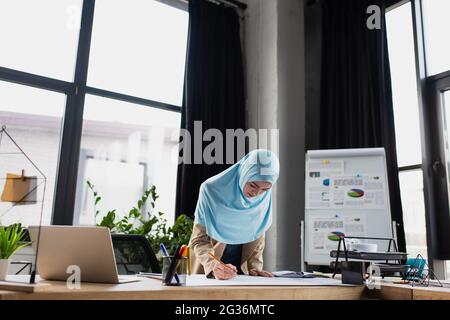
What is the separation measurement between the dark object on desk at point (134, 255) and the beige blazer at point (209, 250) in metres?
0.19

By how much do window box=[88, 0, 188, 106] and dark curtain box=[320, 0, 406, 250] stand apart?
1.32 metres

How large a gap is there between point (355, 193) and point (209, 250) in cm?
170

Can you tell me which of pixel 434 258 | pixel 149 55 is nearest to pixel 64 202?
pixel 149 55

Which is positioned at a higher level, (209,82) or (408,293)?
(209,82)

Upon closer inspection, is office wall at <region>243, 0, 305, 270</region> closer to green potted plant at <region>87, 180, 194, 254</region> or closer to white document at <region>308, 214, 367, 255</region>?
white document at <region>308, 214, 367, 255</region>

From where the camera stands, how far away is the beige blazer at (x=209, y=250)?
165 cm

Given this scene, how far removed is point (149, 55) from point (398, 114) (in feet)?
7.09

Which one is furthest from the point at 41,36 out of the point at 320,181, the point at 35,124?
the point at 320,181

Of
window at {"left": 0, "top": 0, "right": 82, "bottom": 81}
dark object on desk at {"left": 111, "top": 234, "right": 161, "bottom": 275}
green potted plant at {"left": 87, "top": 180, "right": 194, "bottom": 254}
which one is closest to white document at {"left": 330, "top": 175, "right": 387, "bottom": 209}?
green potted plant at {"left": 87, "top": 180, "right": 194, "bottom": 254}

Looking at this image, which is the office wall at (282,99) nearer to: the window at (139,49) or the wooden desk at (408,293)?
the window at (139,49)

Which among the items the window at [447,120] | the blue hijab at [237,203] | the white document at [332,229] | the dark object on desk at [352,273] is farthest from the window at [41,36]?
the window at [447,120]

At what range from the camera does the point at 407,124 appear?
10.8 ft

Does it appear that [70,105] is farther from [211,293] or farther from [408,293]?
[408,293]
